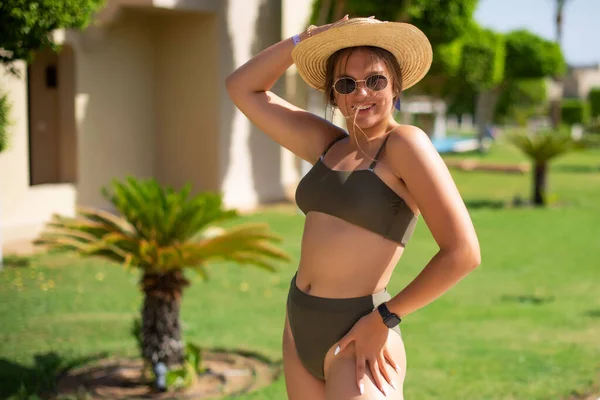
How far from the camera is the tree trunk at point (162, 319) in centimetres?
570

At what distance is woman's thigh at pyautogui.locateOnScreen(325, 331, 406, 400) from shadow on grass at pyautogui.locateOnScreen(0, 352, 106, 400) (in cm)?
353

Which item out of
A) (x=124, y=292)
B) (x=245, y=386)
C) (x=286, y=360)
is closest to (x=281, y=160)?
(x=124, y=292)

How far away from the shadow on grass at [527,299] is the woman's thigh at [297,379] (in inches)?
251

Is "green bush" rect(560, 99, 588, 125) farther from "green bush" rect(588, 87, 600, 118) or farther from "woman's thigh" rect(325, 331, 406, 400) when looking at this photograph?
"woman's thigh" rect(325, 331, 406, 400)

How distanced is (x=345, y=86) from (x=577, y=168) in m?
26.0

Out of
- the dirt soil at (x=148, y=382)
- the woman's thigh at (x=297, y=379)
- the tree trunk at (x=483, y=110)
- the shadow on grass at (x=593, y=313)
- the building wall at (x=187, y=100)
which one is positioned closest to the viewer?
the woman's thigh at (x=297, y=379)

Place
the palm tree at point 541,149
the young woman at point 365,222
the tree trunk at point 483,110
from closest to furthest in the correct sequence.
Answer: the young woman at point 365,222, the palm tree at point 541,149, the tree trunk at point 483,110

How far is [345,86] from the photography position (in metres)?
2.64

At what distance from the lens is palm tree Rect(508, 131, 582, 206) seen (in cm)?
1709

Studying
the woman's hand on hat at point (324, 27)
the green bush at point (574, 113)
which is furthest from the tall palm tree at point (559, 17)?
the woman's hand on hat at point (324, 27)

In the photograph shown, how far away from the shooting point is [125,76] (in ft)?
48.1

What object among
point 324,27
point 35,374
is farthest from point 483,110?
point 324,27

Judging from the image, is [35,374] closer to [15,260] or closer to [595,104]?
[15,260]

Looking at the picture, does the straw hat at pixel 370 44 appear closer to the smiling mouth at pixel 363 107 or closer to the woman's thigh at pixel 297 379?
the smiling mouth at pixel 363 107
